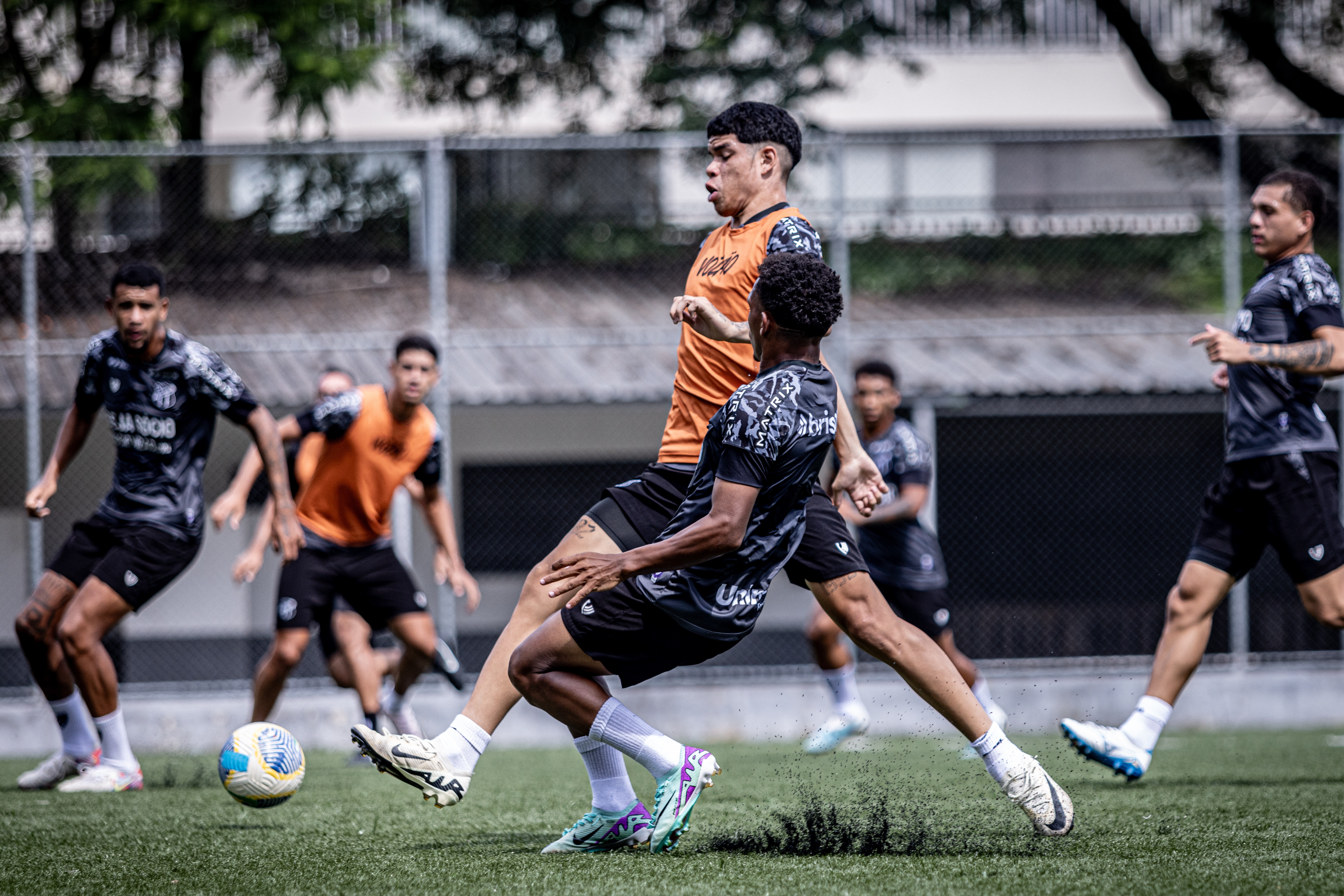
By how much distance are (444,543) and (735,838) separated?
11.0 ft

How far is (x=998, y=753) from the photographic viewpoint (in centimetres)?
422

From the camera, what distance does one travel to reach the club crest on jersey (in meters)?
6.37

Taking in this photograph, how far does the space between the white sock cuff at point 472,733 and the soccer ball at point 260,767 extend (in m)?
1.07

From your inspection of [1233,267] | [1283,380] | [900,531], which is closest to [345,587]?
[900,531]

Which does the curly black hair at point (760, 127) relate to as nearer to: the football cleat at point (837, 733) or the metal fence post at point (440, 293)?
the football cleat at point (837, 733)

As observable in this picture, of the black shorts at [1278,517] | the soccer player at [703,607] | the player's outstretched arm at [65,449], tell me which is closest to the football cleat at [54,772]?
the player's outstretched arm at [65,449]

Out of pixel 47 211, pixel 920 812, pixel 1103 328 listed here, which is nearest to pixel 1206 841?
pixel 920 812

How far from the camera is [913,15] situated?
58.2ft

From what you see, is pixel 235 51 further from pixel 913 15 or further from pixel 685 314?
pixel 685 314

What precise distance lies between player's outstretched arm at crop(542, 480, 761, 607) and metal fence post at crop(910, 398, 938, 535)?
4064mm

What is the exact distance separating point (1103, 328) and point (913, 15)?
872cm

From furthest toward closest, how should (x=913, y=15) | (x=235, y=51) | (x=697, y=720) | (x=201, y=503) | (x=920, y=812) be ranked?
(x=913, y=15), (x=235, y=51), (x=697, y=720), (x=201, y=503), (x=920, y=812)

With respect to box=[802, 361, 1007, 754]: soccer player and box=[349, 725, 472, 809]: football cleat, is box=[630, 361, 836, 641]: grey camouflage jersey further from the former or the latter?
box=[802, 361, 1007, 754]: soccer player

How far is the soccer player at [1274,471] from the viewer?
5590 mm
